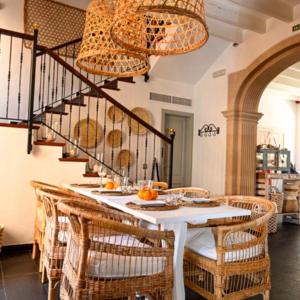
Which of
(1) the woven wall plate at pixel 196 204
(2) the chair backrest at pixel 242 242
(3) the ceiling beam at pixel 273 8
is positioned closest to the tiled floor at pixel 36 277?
(2) the chair backrest at pixel 242 242

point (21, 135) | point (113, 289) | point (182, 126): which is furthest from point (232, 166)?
point (113, 289)

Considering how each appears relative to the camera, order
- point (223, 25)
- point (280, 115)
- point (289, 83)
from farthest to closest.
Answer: point (280, 115) < point (289, 83) < point (223, 25)

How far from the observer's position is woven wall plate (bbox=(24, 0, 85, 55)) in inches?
230

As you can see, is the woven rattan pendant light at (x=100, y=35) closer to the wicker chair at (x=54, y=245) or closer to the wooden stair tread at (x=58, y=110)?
the wicker chair at (x=54, y=245)

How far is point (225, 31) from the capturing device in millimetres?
5621

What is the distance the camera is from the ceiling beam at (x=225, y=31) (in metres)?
5.31

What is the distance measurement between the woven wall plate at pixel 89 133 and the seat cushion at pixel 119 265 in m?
3.93

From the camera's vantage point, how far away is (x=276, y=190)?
239 inches

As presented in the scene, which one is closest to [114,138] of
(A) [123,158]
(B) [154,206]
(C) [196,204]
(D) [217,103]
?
(A) [123,158]

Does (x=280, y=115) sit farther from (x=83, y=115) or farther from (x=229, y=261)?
(x=229, y=261)

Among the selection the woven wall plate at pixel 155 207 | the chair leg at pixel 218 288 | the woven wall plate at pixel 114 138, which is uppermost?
the woven wall plate at pixel 114 138

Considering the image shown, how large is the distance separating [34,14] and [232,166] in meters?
4.87

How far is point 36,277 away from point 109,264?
5.42 feet

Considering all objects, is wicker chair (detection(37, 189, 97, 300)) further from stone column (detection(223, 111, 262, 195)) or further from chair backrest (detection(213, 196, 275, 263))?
stone column (detection(223, 111, 262, 195))
